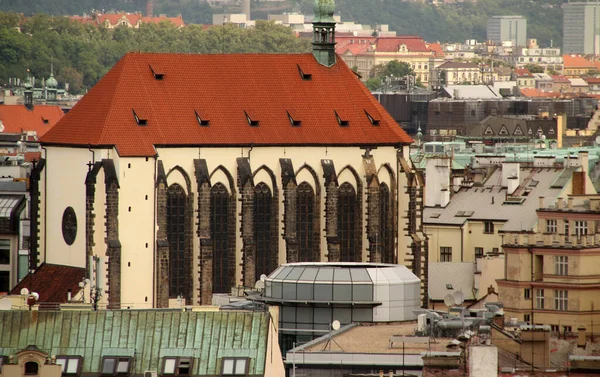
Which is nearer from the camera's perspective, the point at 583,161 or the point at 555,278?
the point at 555,278

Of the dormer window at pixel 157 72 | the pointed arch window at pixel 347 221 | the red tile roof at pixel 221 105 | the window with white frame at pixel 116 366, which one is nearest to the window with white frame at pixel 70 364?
the window with white frame at pixel 116 366

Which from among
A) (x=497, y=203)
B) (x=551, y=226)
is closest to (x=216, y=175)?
(x=497, y=203)

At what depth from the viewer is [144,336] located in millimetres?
76938

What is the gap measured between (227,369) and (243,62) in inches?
2311

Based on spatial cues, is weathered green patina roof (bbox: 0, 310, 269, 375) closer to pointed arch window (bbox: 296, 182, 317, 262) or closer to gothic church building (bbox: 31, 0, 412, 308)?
gothic church building (bbox: 31, 0, 412, 308)

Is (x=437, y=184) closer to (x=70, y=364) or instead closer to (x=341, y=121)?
(x=341, y=121)

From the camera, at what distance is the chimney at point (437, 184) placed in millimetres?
139375

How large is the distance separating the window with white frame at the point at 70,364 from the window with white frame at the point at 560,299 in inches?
928

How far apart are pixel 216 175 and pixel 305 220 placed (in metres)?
5.38

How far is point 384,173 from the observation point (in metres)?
132

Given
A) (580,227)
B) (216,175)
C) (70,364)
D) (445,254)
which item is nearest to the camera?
(70,364)

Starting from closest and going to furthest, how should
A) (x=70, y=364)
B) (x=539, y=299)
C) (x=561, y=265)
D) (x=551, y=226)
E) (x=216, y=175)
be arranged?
(x=70, y=364)
(x=539, y=299)
(x=561, y=265)
(x=551, y=226)
(x=216, y=175)

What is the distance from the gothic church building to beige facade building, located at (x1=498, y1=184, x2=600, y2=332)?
90.5ft

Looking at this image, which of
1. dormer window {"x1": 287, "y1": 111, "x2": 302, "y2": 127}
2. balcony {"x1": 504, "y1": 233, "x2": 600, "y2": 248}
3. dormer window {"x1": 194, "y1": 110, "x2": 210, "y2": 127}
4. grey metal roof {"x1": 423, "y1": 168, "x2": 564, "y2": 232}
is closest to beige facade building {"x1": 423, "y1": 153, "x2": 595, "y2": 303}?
grey metal roof {"x1": 423, "y1": 168, "x2": 564, "y2": 232}
